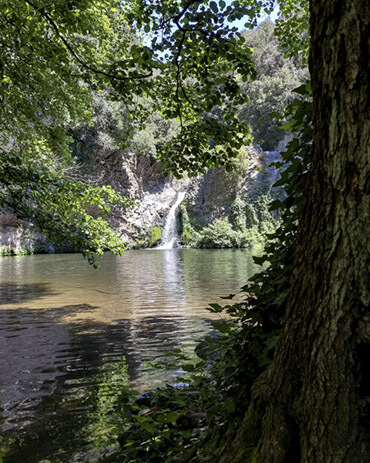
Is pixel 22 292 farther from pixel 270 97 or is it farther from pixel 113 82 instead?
pixel 270 97

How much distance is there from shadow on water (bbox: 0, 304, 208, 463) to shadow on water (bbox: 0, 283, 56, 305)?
1249mm

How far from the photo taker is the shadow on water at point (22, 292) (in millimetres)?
9289

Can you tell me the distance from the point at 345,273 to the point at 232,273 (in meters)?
12.4

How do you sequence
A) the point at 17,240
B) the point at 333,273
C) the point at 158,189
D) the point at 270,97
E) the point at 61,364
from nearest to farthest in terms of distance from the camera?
the point at 333,273 → the point at 61,364 → the point at 17,240 → the point at 158,189 → the point at 270,97

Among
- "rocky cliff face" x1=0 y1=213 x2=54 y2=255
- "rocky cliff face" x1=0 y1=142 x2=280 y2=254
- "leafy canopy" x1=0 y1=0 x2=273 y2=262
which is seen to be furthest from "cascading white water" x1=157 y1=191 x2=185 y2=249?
"leafy canopy" x1=0 y1=0 x2=273 y2=262

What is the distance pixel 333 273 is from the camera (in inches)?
44.0

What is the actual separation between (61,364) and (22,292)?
635cm

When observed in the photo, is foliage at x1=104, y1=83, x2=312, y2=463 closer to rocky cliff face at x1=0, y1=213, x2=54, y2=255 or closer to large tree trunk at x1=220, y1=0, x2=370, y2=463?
large tree trunk at x1=220, y1=0, x2=370, y2=463

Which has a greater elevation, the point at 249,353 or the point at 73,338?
the point at 249,353

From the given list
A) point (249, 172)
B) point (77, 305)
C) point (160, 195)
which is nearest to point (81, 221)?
point (77, 305)

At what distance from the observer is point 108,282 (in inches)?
473

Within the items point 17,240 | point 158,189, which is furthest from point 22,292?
point 158,189

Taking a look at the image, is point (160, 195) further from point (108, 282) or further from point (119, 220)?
point (108, 282)

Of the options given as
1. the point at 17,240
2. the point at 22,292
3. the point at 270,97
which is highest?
the point at 270,97
